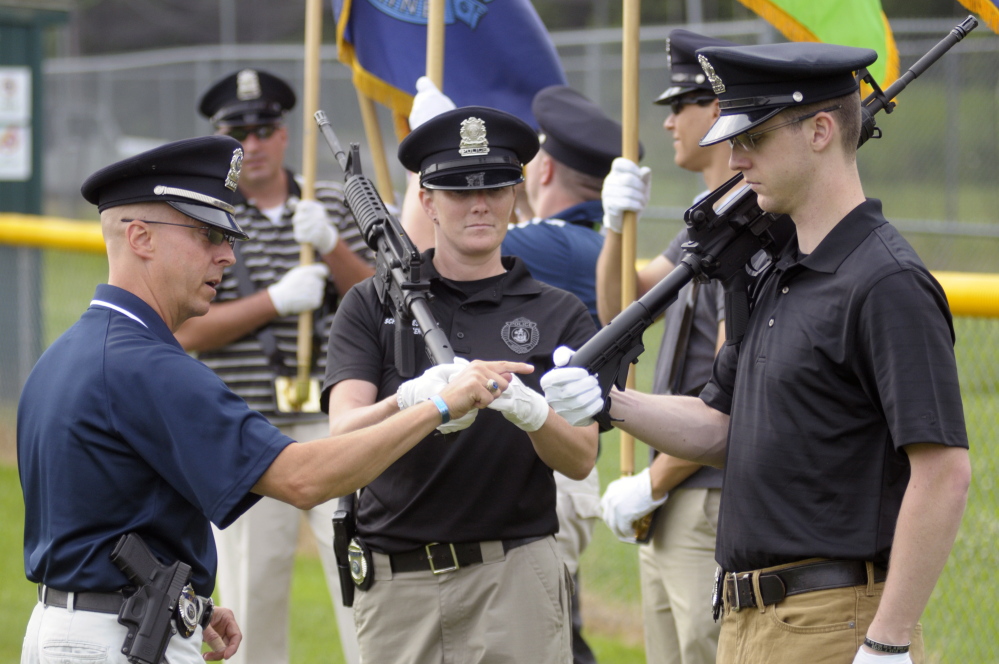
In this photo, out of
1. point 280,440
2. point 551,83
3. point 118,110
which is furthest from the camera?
point 118,110

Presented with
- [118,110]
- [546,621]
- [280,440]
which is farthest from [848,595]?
[118,110]

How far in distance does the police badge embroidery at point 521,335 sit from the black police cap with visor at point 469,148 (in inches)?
15.6

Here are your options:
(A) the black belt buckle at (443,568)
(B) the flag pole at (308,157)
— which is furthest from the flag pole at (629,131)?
(B) the flag pole at (308,157)

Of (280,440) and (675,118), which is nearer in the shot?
(280,440)

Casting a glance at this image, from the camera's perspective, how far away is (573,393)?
2857 millimetres

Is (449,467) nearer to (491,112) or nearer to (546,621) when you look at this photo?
(546,621)

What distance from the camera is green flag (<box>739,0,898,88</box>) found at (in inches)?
151

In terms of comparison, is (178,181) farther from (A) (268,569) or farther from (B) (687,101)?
(A) (268,569)

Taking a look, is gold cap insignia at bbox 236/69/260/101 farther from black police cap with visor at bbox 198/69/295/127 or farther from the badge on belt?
the badge on belt

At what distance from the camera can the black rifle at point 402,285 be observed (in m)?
3.14

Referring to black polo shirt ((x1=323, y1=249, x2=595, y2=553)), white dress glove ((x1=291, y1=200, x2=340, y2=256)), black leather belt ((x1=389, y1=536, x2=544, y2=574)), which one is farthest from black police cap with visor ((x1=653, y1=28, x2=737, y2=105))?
black leather belt ((x1=389, y1=536, x2=544, y2=574))

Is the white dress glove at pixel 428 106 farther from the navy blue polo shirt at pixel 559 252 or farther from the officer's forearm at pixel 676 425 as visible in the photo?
the officer's forearm at pixel 676 425

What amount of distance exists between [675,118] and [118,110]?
54.6 feet

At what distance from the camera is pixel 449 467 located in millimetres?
3291
